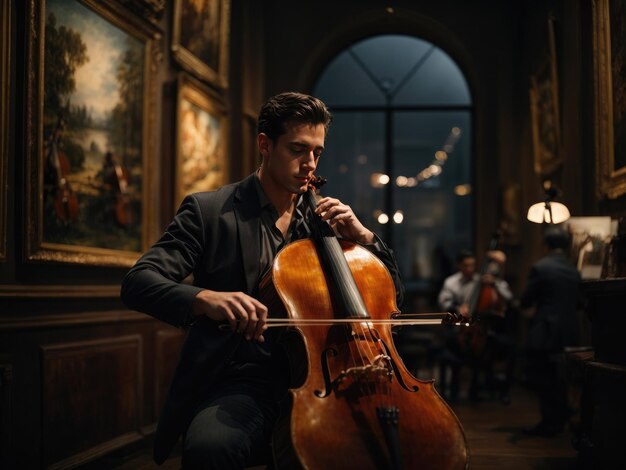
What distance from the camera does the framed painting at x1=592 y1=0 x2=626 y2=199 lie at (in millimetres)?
4605

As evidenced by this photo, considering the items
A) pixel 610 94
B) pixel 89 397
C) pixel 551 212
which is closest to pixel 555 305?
pixel 551 212

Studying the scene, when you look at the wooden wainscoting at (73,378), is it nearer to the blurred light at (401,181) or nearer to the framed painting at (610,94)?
the framed painting at (610,94)

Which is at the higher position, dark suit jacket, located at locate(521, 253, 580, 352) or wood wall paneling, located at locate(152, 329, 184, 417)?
dark suit jacket, located at locate(521, 253, 580, 352)

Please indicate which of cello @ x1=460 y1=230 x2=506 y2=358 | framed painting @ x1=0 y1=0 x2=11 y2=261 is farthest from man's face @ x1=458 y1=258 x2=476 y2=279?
framed painting @ x1=0 y1=0 x2=11 y2=261

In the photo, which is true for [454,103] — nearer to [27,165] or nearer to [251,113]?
[251,113]

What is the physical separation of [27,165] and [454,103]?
6846 mm

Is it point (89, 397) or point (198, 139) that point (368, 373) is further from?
point (198, 139)

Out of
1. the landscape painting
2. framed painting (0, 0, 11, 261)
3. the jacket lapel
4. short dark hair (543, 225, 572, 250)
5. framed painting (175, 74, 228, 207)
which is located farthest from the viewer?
framed painting (175, 74, 228, 207)

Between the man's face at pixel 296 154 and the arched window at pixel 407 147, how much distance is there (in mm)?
7200

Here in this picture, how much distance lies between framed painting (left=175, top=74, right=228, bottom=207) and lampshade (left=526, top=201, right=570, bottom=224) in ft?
8.93

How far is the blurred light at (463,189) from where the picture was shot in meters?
9.51

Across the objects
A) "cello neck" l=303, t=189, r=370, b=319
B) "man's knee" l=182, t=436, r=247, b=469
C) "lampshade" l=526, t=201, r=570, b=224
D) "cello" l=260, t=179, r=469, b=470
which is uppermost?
"lampshade" l=526, t=201, r=570, b=224

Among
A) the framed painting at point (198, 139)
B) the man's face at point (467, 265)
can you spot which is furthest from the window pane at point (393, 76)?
the framed painting at point (198, 139)

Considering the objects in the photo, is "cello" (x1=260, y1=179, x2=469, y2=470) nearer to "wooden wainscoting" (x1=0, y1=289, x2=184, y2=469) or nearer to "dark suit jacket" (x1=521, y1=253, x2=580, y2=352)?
"wooden wainscoting" (x1=0, y1=289, x2=184, y2=469)
